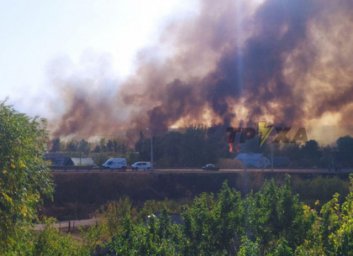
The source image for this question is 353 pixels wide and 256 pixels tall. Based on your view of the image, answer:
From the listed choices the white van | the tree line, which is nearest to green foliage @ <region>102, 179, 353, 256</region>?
Answer: the white van

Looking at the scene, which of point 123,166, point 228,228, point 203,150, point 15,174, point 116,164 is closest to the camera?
point 15,174

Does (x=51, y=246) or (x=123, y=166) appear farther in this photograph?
(x=123, y=166)

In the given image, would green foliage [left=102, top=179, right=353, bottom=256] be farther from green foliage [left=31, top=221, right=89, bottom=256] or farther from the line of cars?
the line of cars

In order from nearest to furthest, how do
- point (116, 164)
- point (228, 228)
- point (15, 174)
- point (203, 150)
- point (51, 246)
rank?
point (15, 174) < point (51, 246) < point (228, 228) < point (116, 164) < point (203, 150)

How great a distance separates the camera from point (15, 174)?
15500mm

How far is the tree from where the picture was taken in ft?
50.4

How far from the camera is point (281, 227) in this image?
757 inches

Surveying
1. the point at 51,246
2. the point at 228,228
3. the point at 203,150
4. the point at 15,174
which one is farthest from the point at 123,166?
the point at 15,174

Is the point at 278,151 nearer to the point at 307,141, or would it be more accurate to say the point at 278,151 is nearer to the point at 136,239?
the point at 307,141


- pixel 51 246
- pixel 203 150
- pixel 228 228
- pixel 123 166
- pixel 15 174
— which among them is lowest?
pixel 51 246

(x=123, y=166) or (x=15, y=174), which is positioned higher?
(x=123, y=166)

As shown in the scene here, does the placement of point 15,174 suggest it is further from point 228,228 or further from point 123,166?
point 123,166

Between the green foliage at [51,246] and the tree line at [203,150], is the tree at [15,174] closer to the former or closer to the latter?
the green foliage at [51,246]

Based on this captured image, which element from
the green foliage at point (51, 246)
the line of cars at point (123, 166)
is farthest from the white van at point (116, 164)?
the green foliage at point (51, 246)
